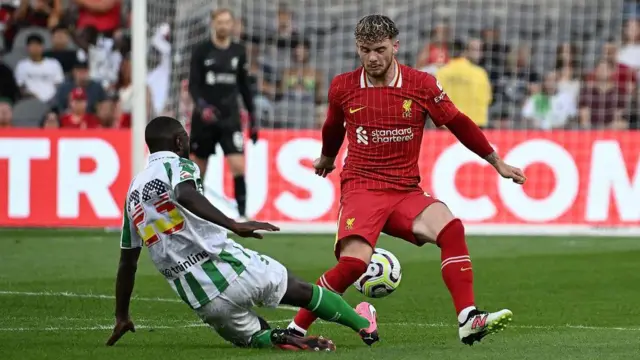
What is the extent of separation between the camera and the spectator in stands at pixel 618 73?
60.4 feet

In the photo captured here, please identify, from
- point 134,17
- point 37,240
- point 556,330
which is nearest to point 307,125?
point 134,17

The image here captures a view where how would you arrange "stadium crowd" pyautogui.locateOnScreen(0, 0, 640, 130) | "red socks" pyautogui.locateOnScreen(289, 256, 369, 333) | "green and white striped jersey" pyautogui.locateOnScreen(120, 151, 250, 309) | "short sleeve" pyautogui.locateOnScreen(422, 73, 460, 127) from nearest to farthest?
1. "green and white striped jersey" pyautogui.locateOnScreen(120, 151, 250, 309)
2. "red socks" pyautogui.locateOnScreen(289, 256, 369, 333)
3. "short sleeve" pyautogui.locateOnScreen(422, 73, 460, 127)
4. "stadium crowd" pyautogui.locateOnScreen(0, 0, 640, 130)

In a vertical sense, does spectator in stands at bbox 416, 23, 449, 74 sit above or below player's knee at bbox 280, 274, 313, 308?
above

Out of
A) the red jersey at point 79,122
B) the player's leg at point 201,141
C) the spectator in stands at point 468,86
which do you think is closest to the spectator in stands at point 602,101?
the spectator in stands at point 468,86

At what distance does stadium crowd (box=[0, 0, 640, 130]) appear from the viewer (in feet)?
59.5

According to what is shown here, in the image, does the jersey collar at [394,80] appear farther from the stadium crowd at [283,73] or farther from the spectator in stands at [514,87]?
the spectator in stands at [514,87]

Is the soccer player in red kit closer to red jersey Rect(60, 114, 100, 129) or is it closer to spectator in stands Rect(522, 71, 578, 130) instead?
red jersey Rect(60, 114, 100, 129)

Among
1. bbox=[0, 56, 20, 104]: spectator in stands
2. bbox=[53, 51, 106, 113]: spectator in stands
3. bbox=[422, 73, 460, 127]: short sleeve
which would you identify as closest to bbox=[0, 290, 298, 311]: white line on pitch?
bbox=[422, 73, 460, 127]: short sleeve

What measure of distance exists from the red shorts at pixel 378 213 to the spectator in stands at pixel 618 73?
11251 millimetres

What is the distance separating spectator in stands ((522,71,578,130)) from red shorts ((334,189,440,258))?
36.5ft

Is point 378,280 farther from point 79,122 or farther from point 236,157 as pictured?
point 79,122

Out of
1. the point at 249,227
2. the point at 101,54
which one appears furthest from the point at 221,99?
the point at 249,227

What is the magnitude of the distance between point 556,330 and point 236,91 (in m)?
7.51

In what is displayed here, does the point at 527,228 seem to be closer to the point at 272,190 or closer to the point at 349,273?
the point at 272,190
